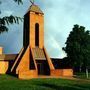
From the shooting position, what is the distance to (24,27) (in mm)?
48719

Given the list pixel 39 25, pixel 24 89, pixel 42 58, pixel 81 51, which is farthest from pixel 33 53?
pixel 24 89

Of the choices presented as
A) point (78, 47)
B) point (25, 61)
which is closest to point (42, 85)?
point (25, 61)

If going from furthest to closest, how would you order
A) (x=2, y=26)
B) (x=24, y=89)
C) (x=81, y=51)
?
(x=81, y=51), (x=24, y=89), (x=2, y=26)

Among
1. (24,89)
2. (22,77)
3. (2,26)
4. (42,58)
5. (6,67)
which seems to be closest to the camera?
(2,26)

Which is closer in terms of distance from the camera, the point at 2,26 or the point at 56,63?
the point at 2,26

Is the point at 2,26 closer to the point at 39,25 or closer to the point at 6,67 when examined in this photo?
the point at 39,25

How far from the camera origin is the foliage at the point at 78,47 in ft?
158

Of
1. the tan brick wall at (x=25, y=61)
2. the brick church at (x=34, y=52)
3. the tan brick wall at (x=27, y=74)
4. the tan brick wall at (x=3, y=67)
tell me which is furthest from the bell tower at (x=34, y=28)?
A: the tan brick wall at (x=27, y=74)

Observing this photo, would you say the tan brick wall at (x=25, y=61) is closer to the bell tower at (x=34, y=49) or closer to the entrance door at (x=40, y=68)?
the bell tower at (x=34, y=49)

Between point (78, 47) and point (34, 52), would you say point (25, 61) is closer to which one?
point (34, 52)

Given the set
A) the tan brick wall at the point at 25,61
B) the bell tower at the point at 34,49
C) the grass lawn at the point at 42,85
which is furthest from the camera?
the tan brick wall at the point at 25,61

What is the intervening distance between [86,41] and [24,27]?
11.2m

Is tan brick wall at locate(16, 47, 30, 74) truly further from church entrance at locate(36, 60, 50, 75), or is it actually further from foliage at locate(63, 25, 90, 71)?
foliage at locate(63, 25, 90, 71)

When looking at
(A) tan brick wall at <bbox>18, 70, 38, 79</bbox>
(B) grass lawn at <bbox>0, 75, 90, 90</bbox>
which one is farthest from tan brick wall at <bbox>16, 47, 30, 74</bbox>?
(B) grass lawn at <bbox>0, 75, 90, 90</bbox>
